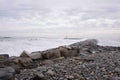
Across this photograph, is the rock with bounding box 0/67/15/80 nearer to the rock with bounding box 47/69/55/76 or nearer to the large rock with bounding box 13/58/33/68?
the rock with bounding box 47/69/55/76

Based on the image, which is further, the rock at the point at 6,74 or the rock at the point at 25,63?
the rock at the point at 25,63

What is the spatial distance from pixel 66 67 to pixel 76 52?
4270mm

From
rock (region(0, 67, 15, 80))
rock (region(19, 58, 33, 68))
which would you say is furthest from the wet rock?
rock (region(0, 67, 15, 80))

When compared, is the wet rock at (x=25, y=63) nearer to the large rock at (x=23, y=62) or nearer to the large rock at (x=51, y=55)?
the large rock at (x=23, y=62)

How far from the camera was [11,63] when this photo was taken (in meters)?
8.73

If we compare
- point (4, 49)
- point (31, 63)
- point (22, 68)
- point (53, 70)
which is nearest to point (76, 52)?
point (31, 63)

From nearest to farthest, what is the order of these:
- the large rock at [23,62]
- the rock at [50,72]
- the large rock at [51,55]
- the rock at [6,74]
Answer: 1. the rock at [6,74]
2. the rock at [50,72]
3. the large rock at [23,62]
4. the large rock at [51,55]

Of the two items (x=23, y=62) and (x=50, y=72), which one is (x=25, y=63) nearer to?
(x=23, y=62)

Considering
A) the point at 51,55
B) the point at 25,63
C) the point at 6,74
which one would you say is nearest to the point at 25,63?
the point at 25,63

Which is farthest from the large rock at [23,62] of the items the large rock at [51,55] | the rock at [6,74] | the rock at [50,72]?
the rock at [6,74]

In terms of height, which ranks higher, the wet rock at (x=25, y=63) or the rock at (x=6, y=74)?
the rock at (x=6, y=74)

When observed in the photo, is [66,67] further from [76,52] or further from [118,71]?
[76,52]

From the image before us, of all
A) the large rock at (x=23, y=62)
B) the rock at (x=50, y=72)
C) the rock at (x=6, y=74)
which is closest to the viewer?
the rock at (x=6, y=74)

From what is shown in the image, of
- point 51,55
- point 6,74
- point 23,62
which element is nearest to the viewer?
point 6,74
